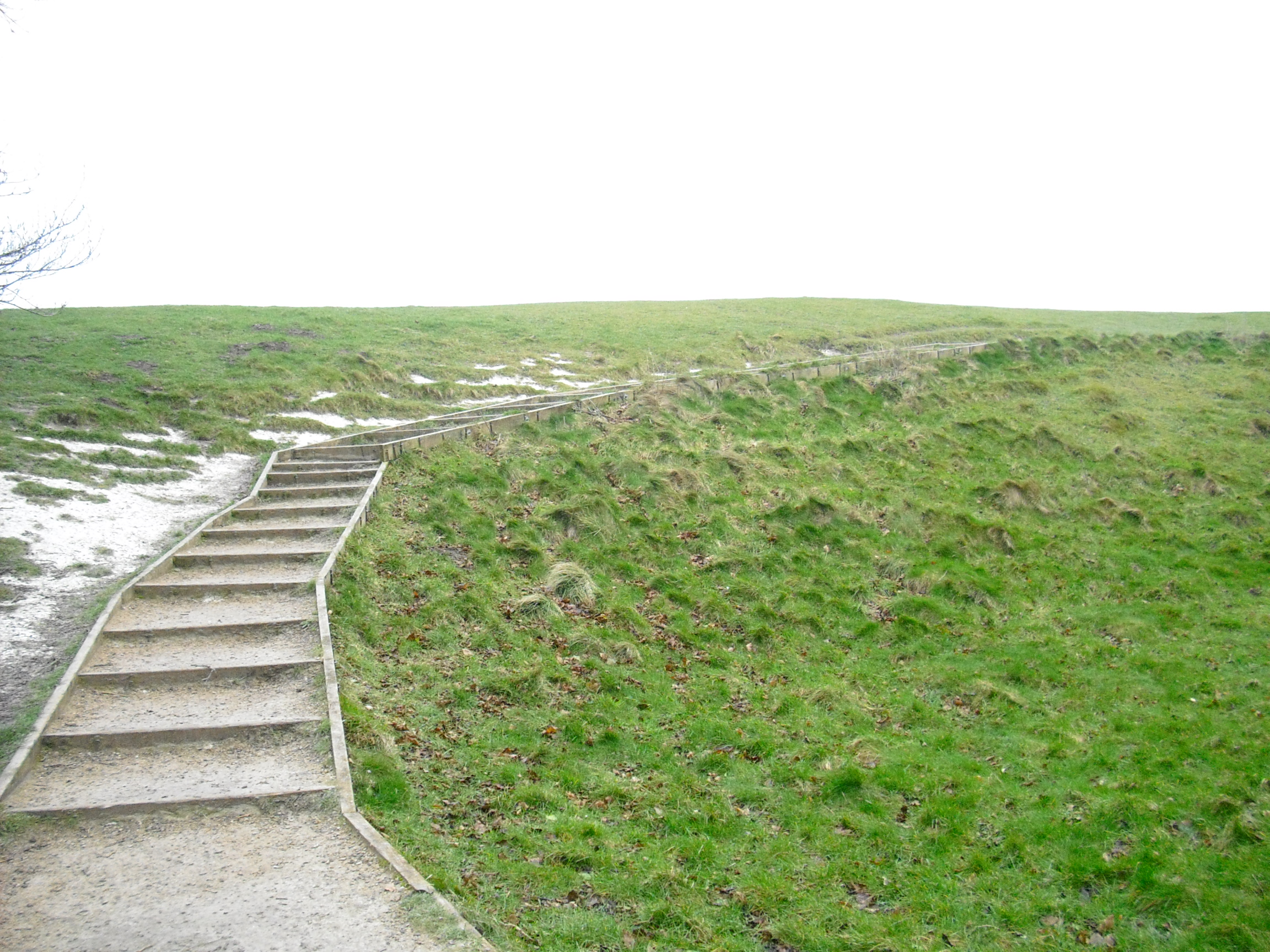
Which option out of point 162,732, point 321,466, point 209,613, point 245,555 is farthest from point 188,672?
point 321,466

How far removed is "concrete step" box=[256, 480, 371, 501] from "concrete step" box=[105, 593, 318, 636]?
148 inches

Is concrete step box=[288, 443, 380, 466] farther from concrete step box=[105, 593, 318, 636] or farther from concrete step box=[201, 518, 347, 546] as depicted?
concrete step box=[105, 593, 318, 636]

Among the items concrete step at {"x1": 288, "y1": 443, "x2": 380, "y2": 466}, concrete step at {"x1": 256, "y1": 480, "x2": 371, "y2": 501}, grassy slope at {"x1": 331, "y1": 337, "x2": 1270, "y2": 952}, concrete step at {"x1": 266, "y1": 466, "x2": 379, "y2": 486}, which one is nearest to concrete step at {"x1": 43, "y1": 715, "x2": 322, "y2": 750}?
grassy slope at {"x1": 331, "y1": 337, "x2": 1270, "y2": 952}

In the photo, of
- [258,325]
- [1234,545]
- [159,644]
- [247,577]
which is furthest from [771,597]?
[258,325]

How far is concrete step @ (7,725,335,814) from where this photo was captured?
22.9 ft

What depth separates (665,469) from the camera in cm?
1719

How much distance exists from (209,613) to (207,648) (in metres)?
0.89

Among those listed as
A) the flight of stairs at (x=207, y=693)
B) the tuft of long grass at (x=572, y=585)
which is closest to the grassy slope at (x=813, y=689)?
the tuft of long grass at (x=572, y=585)

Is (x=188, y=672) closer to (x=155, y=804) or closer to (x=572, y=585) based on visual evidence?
(x=155, y=804)

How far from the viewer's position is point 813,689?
36.7 feet

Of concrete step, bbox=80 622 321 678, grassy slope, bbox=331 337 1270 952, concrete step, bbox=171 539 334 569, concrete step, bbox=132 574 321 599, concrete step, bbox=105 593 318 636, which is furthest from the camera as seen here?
concrete step, bbox=171 539 334 569

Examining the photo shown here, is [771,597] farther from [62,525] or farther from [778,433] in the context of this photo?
[62,525]

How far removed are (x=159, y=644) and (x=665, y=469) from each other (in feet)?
32.1

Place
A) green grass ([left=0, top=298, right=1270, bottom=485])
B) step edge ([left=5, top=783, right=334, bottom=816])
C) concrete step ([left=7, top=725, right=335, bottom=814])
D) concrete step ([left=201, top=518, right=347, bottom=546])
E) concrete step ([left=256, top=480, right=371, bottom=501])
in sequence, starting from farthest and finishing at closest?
green grass ([left=0, top=298, right=1270, bottom=485]) → concrete step ([left=256, top=480, right=371, bottom=501]) → concrete step ([left=201, top=518, right=347, bottom=546]) → concrete step ([left=7, top=725, right=335, bottom=814]) → step edge ([left=5, top=783, right=334, bottom=816])
